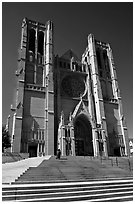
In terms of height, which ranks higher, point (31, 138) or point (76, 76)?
point (76, 76)

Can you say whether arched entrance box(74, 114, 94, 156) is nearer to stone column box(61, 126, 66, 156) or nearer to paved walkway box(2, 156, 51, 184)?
stone column box(61, 126, 66, 156)

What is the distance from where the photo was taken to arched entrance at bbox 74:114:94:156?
2762 cm

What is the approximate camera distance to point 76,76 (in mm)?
33438

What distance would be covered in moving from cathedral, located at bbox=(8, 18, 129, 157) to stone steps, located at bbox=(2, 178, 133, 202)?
16290mm

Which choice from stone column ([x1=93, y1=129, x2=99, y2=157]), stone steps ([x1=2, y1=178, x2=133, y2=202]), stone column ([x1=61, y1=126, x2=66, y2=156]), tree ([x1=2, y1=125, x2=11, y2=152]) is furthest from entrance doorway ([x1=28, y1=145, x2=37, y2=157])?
stone steps ([x1=2, y1=178, x2=133, y2=202])

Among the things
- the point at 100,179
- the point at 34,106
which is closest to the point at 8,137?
the point at 34,106

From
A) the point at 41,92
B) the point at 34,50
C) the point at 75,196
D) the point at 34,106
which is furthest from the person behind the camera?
the point at 34,50

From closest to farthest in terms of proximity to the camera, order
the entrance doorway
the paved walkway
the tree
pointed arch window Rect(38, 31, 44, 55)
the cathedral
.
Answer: the paved walkway, the tree, the entrance doorway, the cathedral, pointed arch window Rect(38, 31, 44, 55)

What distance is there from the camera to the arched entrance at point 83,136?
27.6 meters

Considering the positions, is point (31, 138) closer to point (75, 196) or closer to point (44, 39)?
point (75, 196)

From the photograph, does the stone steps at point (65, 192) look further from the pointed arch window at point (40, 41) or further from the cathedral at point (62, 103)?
the pointed arch window at point (40, 41)

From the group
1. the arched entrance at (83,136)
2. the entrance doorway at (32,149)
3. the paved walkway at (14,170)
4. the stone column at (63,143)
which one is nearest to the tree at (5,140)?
the entrance doorway at (32,149)

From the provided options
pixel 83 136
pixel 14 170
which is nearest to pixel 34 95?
pixel 83 136

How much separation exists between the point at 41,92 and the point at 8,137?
964 cm
